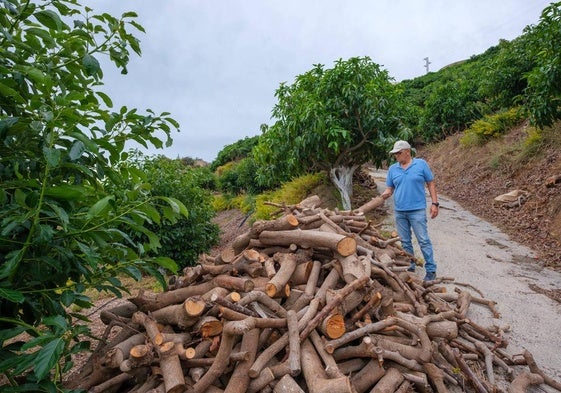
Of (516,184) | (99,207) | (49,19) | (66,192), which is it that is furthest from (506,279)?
(49,19)

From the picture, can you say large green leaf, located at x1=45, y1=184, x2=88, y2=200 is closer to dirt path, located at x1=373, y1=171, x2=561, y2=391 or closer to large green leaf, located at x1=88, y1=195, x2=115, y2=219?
large green leaf, located at x1=88, y1=195, x2=115, y2=219

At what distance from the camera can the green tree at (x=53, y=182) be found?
4.68ft

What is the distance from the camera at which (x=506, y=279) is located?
5199mm

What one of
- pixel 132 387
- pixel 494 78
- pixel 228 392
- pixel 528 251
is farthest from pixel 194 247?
pixel 494 78

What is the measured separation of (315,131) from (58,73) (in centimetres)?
562

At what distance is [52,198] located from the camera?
5.17 ft

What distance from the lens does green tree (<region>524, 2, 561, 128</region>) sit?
19.4ft

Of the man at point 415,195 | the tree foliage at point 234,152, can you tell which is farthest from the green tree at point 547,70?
the tree foliage at point 234,152

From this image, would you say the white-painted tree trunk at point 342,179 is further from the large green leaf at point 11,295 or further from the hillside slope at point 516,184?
the large green leaf at point 11,295

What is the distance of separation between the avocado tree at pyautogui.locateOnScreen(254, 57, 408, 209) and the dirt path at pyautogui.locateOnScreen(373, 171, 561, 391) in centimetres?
188

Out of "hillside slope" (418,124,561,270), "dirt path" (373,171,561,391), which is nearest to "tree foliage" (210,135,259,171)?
"hillside slope" (418,124,561,270)

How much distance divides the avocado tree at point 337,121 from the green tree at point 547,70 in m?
2.57

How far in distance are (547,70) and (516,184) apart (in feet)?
13.7

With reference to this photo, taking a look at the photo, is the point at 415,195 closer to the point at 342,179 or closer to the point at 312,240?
the point at 312,240
